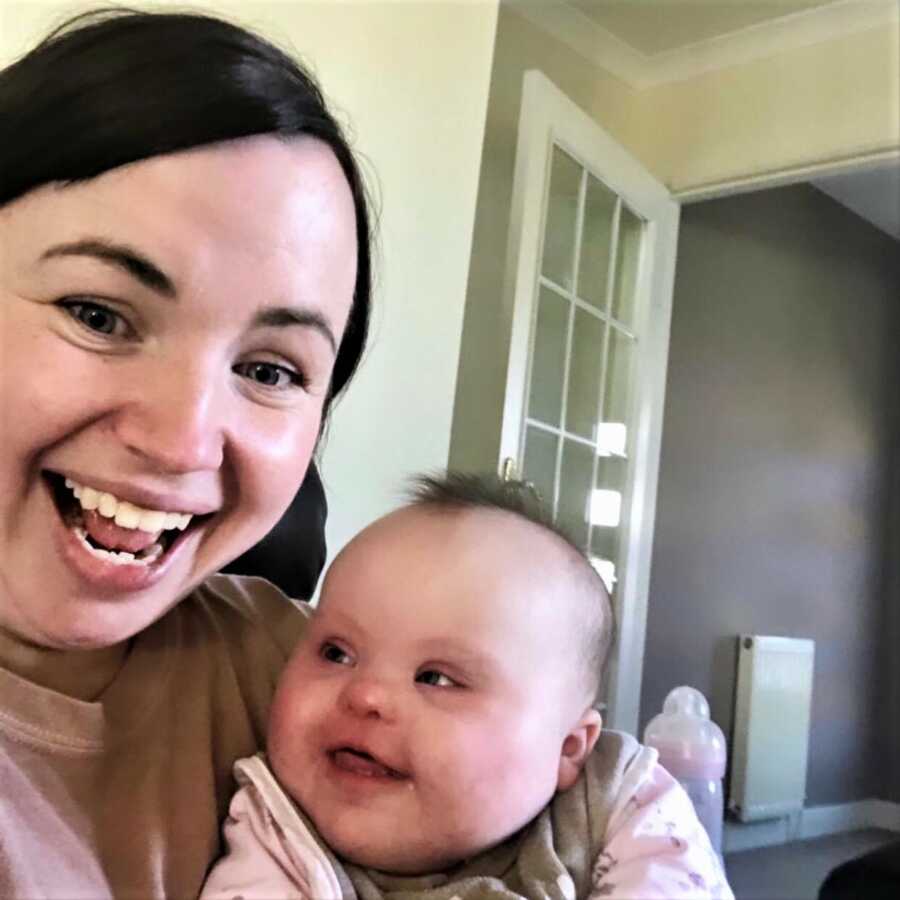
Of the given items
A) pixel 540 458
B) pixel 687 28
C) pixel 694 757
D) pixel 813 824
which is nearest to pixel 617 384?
pixel 540 458

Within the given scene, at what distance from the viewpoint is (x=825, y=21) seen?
11.6 feet

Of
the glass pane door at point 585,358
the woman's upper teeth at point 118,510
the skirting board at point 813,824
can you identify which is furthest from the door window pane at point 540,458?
the woman's upper teeth at point 118,510

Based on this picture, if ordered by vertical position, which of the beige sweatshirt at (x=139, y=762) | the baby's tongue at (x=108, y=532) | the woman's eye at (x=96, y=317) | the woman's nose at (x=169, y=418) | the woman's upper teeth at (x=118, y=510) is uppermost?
the woman's eye at (x=96, y=317)

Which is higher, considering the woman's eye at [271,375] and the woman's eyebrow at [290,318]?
the woman's eyebrow at [290,318]

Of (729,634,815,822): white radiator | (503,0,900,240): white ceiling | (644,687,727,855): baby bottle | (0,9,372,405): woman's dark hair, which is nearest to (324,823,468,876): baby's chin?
(0,9,372,405): woman's dark hair

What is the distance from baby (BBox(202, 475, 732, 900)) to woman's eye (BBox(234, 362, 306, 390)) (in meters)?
0.18

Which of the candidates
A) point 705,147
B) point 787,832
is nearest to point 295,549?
point 705,147

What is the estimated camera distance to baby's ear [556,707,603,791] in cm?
88

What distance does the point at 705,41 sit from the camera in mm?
3764

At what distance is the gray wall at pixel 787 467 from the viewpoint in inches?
164

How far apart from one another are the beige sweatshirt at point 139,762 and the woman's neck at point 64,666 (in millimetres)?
10

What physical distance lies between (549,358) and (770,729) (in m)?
2.07

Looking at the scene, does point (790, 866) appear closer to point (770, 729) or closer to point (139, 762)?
point (770, 729)

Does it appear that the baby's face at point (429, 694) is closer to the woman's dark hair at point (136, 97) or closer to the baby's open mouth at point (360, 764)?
the baby's open mouth at point (360, 764)
